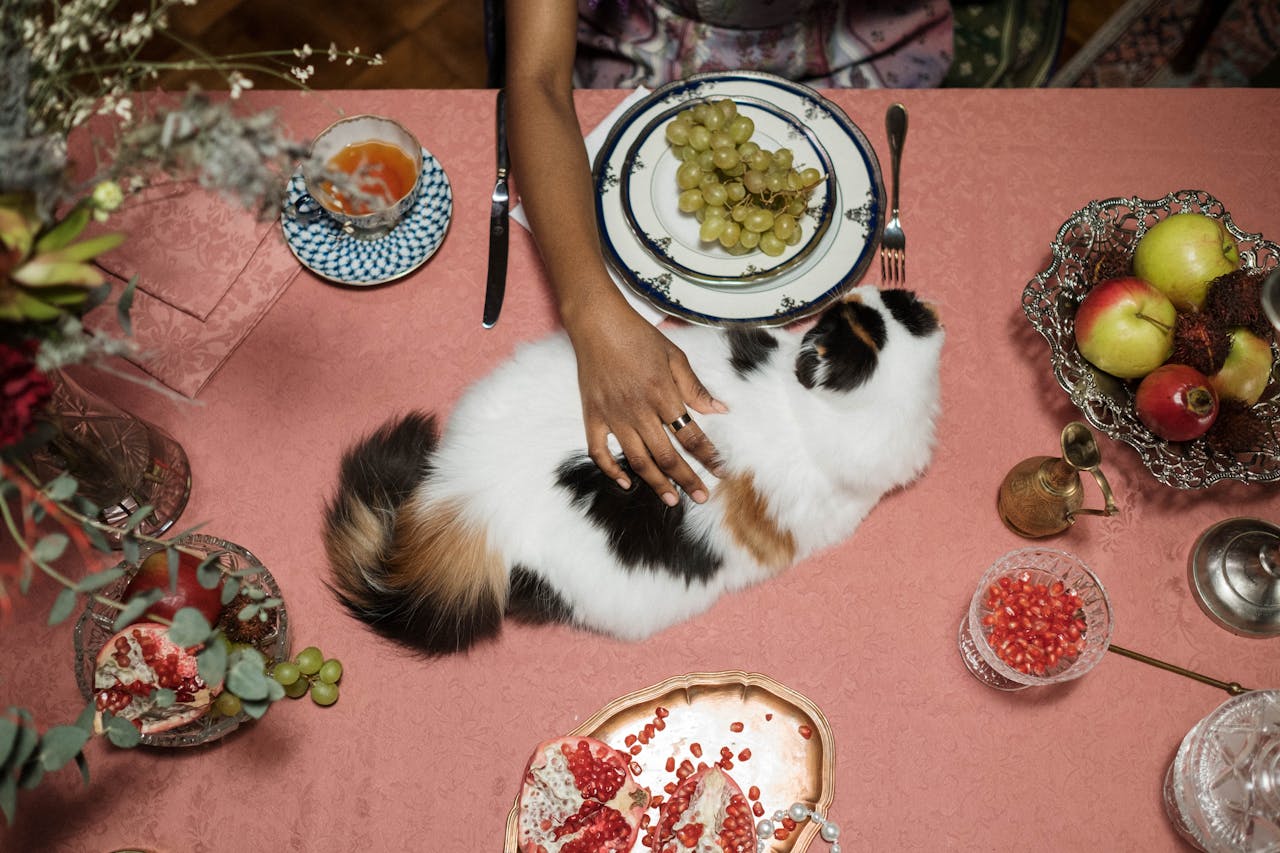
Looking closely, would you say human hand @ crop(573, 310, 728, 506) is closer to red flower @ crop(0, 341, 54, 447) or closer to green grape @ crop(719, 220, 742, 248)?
green grape @ crop(719, 220, 742, 248)

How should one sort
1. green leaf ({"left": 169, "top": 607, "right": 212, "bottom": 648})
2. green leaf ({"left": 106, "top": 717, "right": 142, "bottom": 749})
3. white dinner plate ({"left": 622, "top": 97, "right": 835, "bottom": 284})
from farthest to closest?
white dinner plate ({"left": 622, "top": 97, "right": 835, "bottom": 284}) < green leaf ({"left": 106, "top": 717, "right": 142, "bottom": 749}) < green leaf ({"left": 169, "top": 607, "right": 212, "bottom": 648})

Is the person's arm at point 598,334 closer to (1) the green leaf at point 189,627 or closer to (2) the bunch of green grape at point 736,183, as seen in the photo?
(2) the bunch of green grape at point 736,183

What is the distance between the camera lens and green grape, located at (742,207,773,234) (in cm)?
106

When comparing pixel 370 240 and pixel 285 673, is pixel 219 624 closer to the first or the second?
pixel 285 673

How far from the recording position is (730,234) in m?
1.07

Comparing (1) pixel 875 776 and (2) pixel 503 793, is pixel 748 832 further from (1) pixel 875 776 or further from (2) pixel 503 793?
(2) pixel 503 793

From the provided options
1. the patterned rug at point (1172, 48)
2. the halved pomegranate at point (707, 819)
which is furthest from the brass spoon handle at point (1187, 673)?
the patterned rug at point (1172, 48)

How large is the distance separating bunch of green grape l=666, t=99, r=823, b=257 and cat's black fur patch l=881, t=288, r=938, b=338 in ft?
0.51

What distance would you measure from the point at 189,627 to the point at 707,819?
0.62 meters

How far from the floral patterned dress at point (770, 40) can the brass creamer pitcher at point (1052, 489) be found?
778mm

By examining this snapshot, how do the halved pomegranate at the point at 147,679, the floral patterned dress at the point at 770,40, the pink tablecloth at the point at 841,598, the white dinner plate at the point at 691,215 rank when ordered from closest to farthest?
1. the halved pomegranate at the point at 147,679
2. the pink tablecloth at the point at 841,598
3. the white dinner plate at the point at 691,215
4. the floral patterned dress at the point at 770,40

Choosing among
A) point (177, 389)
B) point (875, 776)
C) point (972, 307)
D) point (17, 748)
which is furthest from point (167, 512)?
point (972, 307)

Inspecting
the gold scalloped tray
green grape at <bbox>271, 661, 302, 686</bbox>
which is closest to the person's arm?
the gold scalloped tray

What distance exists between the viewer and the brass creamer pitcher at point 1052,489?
0.97m
